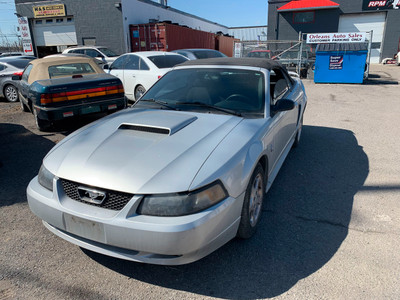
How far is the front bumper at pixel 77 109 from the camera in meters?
5.84

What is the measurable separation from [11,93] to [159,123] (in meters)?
10.3

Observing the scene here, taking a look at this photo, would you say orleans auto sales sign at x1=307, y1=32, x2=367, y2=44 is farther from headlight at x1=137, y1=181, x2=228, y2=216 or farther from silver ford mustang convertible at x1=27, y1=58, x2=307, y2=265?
headlight at x1=137, y1=181, x2=228, y2=216

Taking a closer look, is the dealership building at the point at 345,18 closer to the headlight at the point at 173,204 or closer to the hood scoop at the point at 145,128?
the hood scoop at the point at 145,128

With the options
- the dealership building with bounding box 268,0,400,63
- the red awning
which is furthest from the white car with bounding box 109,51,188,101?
the dealership building with bounding box 268,0,400,63

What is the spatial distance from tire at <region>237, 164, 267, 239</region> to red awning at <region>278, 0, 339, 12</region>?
1206 inches

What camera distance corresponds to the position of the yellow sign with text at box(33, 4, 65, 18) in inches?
934

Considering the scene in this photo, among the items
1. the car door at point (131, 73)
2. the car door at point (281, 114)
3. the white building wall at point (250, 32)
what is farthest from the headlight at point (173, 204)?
the white building wall at point (250, 32)

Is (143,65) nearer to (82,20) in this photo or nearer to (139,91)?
(139,91)

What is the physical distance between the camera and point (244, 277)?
251 cm

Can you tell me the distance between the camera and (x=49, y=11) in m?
24.2

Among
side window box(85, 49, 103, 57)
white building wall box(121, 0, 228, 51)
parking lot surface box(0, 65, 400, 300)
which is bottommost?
parking lot surface box(0, 65, 400, 300)

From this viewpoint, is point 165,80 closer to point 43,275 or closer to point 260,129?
point 260,129

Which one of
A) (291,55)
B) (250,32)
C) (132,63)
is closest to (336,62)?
(291,55)

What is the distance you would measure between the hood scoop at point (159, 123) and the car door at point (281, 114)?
3.38ft
